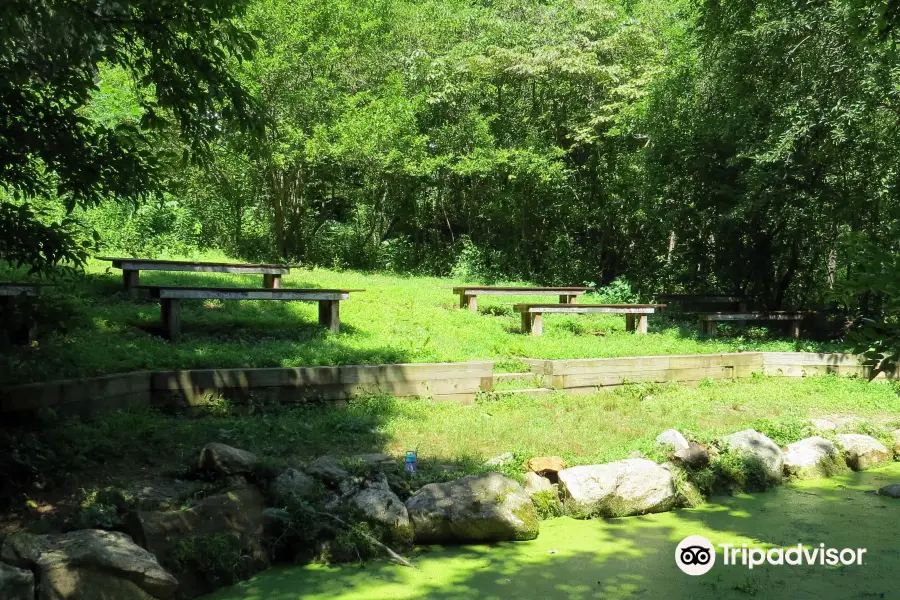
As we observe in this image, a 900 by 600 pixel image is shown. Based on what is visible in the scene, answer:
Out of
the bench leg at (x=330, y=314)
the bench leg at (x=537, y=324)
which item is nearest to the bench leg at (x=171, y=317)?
the bench leg at (x=330, y=314)

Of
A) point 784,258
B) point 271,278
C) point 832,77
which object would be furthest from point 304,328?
point 784,258

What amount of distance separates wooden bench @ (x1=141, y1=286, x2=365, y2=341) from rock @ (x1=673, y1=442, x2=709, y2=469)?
4.92 metres

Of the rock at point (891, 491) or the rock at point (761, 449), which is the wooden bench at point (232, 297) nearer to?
the rock at point (761, 449)

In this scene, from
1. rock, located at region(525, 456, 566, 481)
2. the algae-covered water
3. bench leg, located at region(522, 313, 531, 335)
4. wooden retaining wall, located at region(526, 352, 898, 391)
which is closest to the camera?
the algae-covered water

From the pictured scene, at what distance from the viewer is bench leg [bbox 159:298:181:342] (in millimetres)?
8852

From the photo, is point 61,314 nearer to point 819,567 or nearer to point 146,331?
point 146,331

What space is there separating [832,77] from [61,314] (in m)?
11.7

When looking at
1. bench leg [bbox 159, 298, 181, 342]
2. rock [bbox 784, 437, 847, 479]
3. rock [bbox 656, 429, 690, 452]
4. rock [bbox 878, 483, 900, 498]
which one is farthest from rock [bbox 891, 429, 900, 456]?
bench leg [bbox 159, 298, 181, 342]

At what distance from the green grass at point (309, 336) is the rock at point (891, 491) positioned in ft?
14.0

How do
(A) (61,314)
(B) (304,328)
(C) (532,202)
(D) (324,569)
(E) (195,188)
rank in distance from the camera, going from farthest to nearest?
1. (C) (532,202)
2. (E) (195,188)
3. (B) (304,328)
4. (A) (61,314)
5. (D) (324,569)

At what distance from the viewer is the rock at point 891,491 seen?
22.1 feet

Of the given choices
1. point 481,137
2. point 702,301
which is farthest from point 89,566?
point 481,137

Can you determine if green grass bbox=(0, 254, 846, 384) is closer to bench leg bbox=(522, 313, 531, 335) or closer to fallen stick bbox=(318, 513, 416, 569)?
bench leg bbox=(522, 313, 531, 335)

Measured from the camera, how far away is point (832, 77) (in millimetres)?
12453
